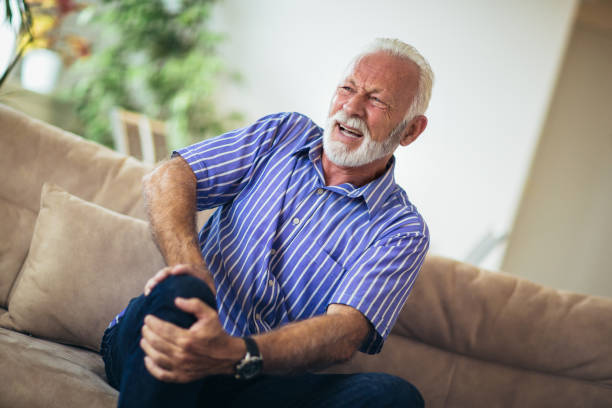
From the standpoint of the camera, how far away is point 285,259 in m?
1.31

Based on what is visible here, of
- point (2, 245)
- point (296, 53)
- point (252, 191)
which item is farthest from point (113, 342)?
point (296, 53)

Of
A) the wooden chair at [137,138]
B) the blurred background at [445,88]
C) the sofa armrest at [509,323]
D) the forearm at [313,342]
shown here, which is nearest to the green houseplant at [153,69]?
the blurred background at [445,88]

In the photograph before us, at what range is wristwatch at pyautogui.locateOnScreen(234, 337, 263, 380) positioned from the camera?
97 centimetres

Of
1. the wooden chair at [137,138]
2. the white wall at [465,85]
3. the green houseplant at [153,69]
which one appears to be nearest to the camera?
the wooden chair at [137,138]

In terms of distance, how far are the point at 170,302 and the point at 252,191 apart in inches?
20.6

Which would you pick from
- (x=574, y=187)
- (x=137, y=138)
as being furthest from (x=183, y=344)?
(x=574, y=187)

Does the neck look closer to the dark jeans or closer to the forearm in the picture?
the forearm

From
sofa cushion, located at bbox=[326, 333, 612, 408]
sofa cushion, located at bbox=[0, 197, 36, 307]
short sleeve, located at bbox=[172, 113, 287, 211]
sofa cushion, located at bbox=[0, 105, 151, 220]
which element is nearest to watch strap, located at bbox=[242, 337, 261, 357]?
short sleeve, located at bbox=[172, 113, 287, 211]

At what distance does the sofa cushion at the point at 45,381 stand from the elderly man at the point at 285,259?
5cm

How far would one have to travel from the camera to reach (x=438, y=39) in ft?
11.9

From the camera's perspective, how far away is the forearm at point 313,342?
1.01m

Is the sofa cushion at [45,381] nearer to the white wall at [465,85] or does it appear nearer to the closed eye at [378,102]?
the closed eye at [378,102]

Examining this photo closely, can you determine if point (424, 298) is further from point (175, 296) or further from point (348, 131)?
point (175, 296)

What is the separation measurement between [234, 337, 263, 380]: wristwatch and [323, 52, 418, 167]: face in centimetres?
A: 60
